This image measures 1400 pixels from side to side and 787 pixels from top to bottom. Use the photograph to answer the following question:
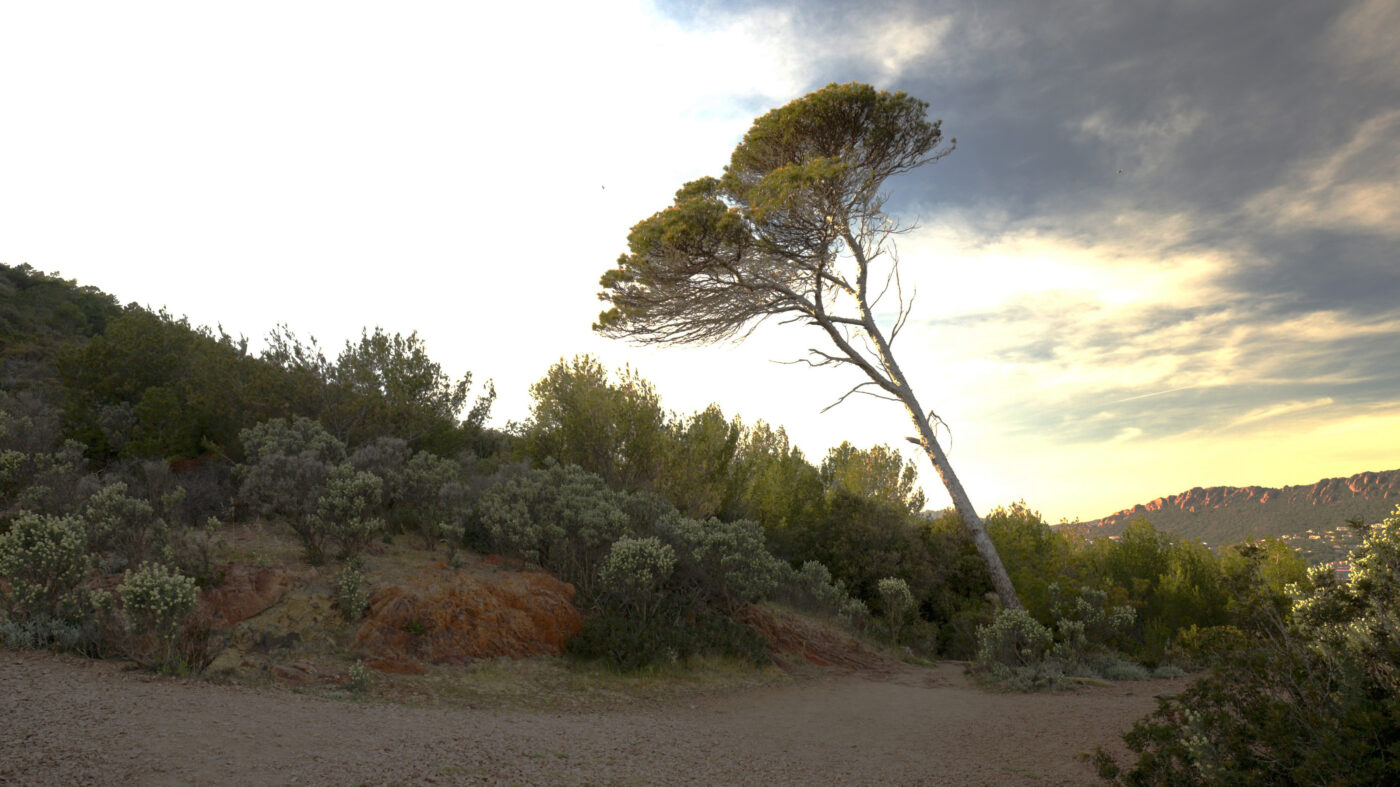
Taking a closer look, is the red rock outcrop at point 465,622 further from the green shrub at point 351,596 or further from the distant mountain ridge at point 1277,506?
the distant mountain ridge at point 1277,506

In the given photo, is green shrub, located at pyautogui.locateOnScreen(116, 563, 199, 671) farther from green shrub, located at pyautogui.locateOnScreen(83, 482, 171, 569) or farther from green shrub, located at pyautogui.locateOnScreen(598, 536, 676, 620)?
green shrub, located at pyautogui.locateOnScreen(598, 536, 676, 620)

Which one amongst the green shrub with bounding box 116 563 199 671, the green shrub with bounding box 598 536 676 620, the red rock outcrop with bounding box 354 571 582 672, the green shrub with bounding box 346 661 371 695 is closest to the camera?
the green shrub with bounding box 116 563 199 671

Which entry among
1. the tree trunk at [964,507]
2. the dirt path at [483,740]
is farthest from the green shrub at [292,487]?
the tree trunk at [964,507]

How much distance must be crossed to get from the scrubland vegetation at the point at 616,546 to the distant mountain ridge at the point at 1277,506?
23477mm

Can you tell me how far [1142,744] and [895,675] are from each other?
7058mm

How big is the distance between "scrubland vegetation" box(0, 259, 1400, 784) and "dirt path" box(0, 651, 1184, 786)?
1.10 m

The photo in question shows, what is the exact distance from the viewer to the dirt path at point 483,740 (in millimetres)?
4746

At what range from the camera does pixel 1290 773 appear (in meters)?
4.00

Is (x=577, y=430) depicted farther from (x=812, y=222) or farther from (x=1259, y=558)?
(x=1259, y=558)

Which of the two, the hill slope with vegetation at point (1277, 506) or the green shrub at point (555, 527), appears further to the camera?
the hill slope with vegetation at point (1277, 506)

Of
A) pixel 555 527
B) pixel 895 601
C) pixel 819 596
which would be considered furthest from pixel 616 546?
pixel 895 601

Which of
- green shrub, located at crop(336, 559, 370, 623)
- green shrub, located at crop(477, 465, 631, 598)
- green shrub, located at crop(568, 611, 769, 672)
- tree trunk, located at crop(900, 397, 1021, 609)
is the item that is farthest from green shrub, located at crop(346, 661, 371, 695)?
tree trunk, located at crop(900, 397, 1021, 609)

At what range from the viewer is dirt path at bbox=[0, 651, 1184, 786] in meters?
4.75

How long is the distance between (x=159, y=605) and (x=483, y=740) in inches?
152
